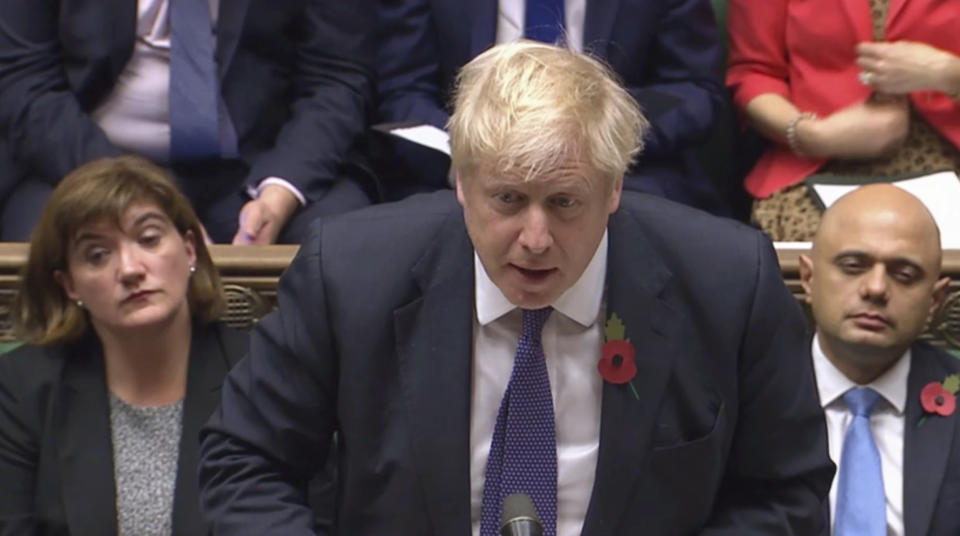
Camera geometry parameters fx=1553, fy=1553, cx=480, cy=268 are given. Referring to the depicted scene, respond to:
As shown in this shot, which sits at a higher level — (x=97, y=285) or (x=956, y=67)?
(x=956, y=67)

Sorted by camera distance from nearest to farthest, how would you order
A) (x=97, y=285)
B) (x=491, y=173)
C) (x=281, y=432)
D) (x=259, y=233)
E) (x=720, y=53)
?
(x=491, y=173) < (x=281, y=432) < (x=97, y=285) < (x=259, y=233) < (x=720, y=53)

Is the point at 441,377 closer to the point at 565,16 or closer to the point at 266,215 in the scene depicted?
the point at 266,215

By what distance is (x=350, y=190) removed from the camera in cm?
286

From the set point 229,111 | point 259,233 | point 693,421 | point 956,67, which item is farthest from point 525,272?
point 956,67

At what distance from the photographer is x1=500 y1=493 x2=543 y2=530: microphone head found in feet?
4.09

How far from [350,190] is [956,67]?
114 cm

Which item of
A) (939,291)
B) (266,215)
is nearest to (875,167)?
(939,291)

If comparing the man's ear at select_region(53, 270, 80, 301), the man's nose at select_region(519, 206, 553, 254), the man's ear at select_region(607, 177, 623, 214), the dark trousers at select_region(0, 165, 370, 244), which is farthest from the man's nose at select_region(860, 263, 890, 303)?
the man's ear at select_region(53, 270, 80, 301)

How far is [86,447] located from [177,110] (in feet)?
2.34

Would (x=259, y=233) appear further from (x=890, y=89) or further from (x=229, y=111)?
(x=890, y=89)

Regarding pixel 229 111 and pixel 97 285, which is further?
pixel 229 111

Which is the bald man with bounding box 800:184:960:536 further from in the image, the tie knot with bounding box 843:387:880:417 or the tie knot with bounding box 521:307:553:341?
the tie knot with bounding box 521:307:553:341

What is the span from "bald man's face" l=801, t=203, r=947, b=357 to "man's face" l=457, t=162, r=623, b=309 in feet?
3.32

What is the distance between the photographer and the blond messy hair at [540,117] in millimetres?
1441
